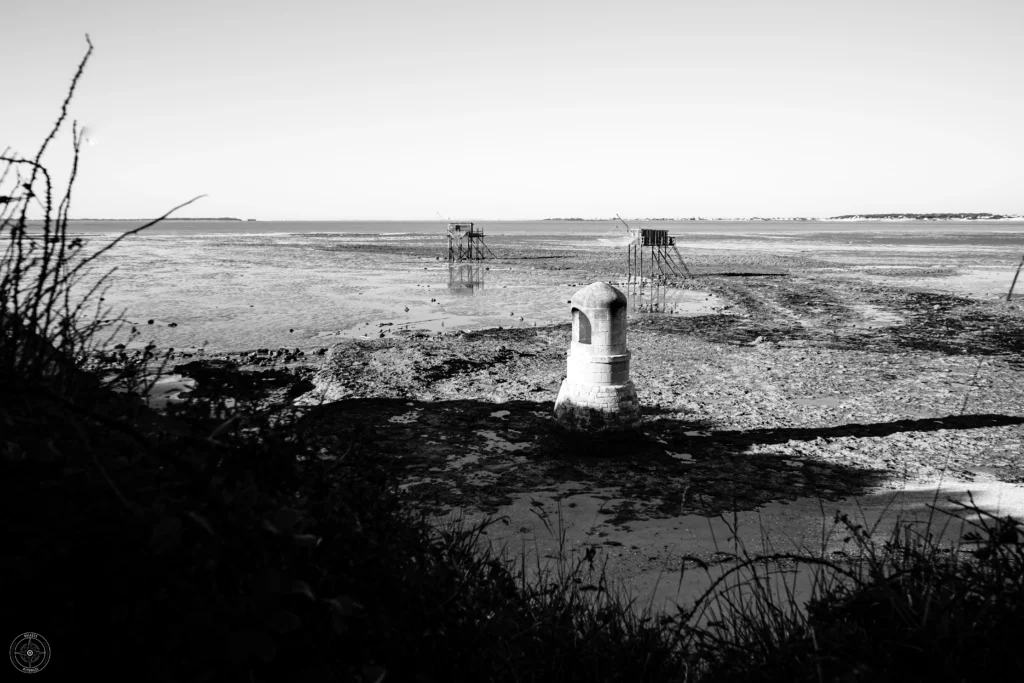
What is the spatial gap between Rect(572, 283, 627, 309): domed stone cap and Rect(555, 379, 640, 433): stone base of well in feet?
3.41

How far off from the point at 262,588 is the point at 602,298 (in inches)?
294

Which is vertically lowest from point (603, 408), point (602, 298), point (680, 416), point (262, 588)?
point (680, 416)

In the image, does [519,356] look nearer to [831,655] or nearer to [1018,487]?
[1018,487]

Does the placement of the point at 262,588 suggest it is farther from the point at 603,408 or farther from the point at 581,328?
the point at 581,328

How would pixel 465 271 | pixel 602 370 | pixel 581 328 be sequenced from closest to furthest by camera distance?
pixel 602 370 < pixel 581 328 < pixel 465 271

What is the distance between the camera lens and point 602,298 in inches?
355

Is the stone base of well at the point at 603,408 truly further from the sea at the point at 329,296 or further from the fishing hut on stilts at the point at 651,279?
the fishing hut on stilts at the point at 651,279

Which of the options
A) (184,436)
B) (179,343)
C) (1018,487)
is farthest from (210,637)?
(179,343)

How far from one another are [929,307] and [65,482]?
1028 inches

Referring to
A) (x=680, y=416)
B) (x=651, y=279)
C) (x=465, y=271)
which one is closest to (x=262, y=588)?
(x=680, y=416)

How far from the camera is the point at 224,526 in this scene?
6.36 feet

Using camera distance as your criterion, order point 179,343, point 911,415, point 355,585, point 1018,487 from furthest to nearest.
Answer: point 179,343, point 911,415, point 1018,487, point 355,585

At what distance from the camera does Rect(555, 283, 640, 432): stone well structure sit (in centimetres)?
904

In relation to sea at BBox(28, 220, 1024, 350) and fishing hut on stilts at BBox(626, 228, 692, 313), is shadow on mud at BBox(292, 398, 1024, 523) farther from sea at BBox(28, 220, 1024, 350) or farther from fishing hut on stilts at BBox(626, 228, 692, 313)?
fishing hut on stilts at BBox(626, 228, 692, 313)
